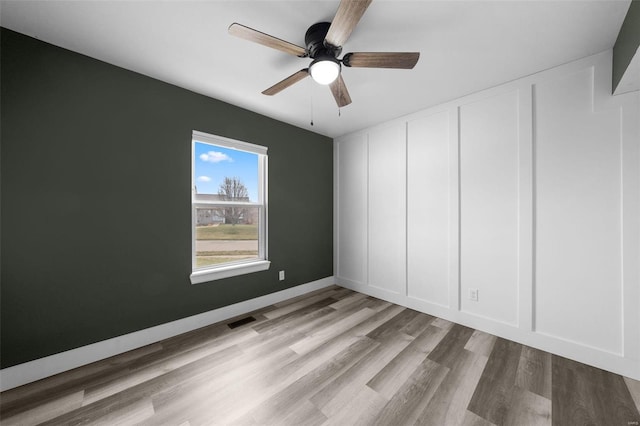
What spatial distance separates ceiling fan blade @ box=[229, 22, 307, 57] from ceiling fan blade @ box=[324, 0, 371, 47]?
23cm

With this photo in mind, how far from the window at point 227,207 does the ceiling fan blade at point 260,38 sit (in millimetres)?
1491

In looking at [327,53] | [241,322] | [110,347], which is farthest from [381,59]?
[110,347]

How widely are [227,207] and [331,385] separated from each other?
2.18 meters

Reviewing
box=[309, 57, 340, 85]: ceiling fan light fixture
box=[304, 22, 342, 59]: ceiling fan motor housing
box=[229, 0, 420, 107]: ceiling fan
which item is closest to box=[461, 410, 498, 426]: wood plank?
box=[229, 0, 420, 107]: ceiling fan

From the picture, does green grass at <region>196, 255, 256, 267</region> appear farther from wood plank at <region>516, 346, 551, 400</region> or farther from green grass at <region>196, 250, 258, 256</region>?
wood plank at <region>516, 346, 551, 400</region>

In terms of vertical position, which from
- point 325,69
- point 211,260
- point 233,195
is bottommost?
point 211,260

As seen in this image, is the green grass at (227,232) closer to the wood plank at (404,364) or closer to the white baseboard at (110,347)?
the white baseboard at (110,347)

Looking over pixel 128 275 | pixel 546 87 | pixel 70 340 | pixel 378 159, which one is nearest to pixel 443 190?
pixel 378 159

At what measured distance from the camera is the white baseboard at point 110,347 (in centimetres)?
176

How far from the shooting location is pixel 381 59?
1630 millimetres

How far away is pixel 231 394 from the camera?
5.55 feet

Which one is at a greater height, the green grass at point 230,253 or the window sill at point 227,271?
the green grass at point 230,253

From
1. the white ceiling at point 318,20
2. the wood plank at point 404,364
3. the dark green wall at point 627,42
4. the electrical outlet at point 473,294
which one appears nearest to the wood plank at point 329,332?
the wood plank at point 404,364

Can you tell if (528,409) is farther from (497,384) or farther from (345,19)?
(345,19)
